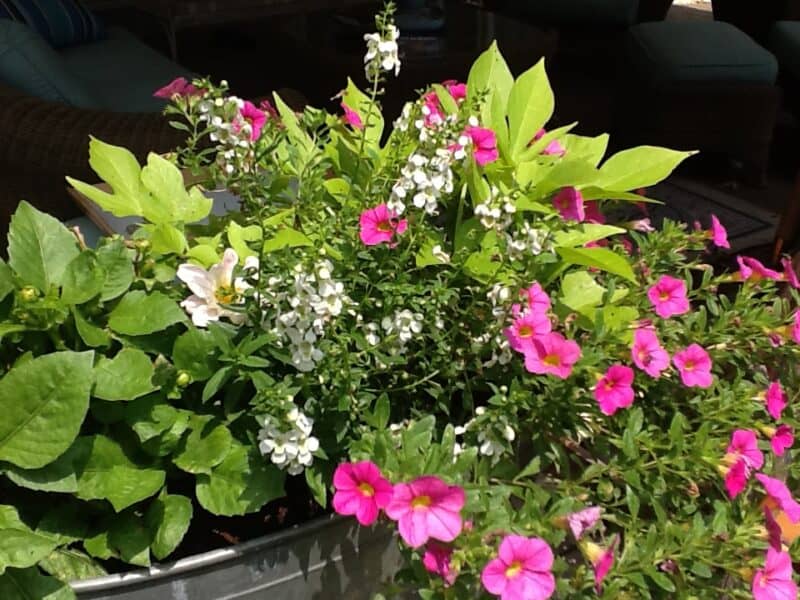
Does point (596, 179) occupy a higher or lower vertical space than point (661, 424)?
higher

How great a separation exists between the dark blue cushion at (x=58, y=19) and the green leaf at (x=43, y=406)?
2.92 meters

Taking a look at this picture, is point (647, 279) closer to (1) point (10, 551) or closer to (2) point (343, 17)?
(1) point (10, 551)

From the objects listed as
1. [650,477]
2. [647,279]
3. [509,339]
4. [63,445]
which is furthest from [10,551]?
[647,279]

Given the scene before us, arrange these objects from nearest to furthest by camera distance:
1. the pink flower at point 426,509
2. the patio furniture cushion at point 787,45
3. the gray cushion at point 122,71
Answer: the pink flower at point 426,509, the gray cushion at point 122,71, the patio furniture cushion at point 787,45

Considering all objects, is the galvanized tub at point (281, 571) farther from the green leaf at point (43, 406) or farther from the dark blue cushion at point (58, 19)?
the dark blue cushion at point (58, 19)

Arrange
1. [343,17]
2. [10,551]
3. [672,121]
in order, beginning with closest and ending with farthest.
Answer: [10,551]
[672,121]
[343,17]

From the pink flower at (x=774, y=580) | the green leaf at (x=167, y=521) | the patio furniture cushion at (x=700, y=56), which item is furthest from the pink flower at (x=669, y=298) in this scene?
the patio furniture cushion at (x=700, y=56)

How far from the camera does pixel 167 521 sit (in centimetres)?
63

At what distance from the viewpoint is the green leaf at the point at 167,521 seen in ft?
2.04

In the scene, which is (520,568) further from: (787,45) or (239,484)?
(787,45)

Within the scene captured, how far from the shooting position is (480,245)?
732mm

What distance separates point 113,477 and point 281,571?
0.14 m

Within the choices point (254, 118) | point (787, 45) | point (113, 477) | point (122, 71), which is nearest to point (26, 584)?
point (113, 477)

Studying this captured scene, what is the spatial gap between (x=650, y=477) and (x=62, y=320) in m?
0.47
